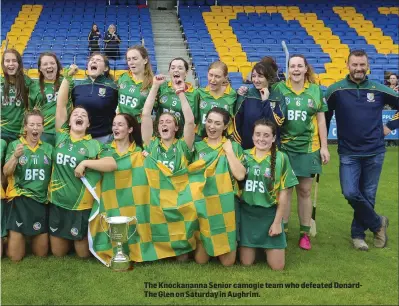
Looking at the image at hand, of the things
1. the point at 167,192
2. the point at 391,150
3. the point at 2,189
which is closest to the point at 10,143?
the point at 2,189

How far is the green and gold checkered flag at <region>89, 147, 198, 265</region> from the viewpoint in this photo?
13.5 ft

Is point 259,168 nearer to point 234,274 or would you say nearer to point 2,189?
point 234,274

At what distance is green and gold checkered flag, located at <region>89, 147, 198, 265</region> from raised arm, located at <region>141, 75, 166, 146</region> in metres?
0.20

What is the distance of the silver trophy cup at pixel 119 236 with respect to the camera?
3934mm

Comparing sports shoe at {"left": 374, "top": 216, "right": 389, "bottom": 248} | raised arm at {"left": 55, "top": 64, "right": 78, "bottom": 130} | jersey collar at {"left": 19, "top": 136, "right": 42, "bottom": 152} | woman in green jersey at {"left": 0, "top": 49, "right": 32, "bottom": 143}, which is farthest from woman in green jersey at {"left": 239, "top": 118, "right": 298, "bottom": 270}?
woman in green jersey at {"left": 0, "top": 49, "right": 32, "bottom": 143}

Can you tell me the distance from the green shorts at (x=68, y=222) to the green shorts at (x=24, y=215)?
0.11m

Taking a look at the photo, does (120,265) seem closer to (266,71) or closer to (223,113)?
(223,113)

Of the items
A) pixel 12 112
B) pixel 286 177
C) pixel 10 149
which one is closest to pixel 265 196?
pixel 286 177

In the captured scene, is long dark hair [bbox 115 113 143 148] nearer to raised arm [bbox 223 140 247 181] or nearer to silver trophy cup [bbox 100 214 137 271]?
silver trophy cup [bbox 100 214 137 271]

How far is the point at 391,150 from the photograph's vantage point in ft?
34.3

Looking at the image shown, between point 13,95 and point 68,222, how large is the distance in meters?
1.30

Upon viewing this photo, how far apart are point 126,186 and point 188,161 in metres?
0.56

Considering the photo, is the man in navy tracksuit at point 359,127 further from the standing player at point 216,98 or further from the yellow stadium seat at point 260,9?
the yellow stadium seat at point 260,9

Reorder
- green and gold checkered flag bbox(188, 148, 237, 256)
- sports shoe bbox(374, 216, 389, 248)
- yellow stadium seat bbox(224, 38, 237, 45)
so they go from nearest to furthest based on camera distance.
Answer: green and gold checkered flag bbox(188, 148, 237, 256), sports shoe bbox(374, 216, 389, 248), yellow stadium seat bbox(224, 38, 237, 45)
